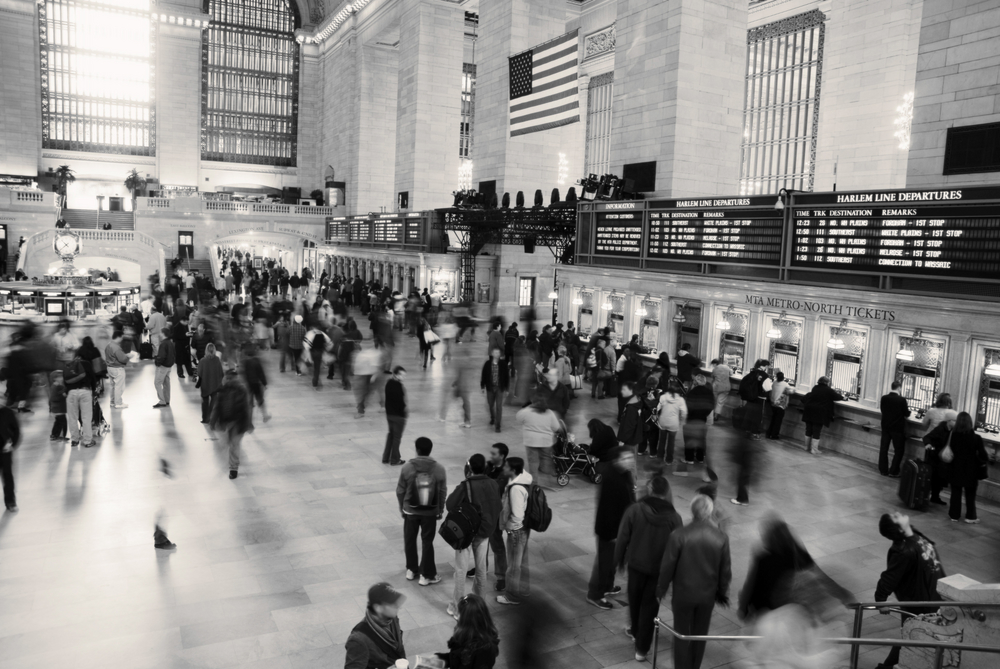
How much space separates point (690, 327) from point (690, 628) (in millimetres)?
9932

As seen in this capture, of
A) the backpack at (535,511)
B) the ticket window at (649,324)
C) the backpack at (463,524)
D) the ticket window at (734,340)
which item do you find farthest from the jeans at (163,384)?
the ticket window at (734,340)

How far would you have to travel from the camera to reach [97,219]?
4169 cm

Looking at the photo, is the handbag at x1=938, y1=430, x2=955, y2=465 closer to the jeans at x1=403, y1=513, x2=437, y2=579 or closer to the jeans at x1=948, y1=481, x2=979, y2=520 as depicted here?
the jeans at x1=948, y1=481, x2=979, y2=520

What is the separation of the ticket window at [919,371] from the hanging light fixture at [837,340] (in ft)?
2.88

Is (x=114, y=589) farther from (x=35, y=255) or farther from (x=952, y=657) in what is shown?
(x=35, y=255)

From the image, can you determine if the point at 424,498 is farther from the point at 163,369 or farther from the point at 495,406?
the point at 163,369

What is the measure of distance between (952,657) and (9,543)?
809 cm

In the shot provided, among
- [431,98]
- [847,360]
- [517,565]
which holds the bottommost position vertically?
[517,565]

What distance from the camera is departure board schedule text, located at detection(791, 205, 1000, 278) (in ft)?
31.6

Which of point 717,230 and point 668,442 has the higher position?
point 717,230

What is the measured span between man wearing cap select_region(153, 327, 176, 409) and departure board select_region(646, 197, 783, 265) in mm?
9708

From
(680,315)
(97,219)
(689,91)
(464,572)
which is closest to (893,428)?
(680,315)

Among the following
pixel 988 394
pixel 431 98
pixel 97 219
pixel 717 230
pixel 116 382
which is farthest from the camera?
pixel 97 219

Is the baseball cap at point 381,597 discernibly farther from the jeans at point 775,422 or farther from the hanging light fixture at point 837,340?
the hanging light fixture at point 837,340
